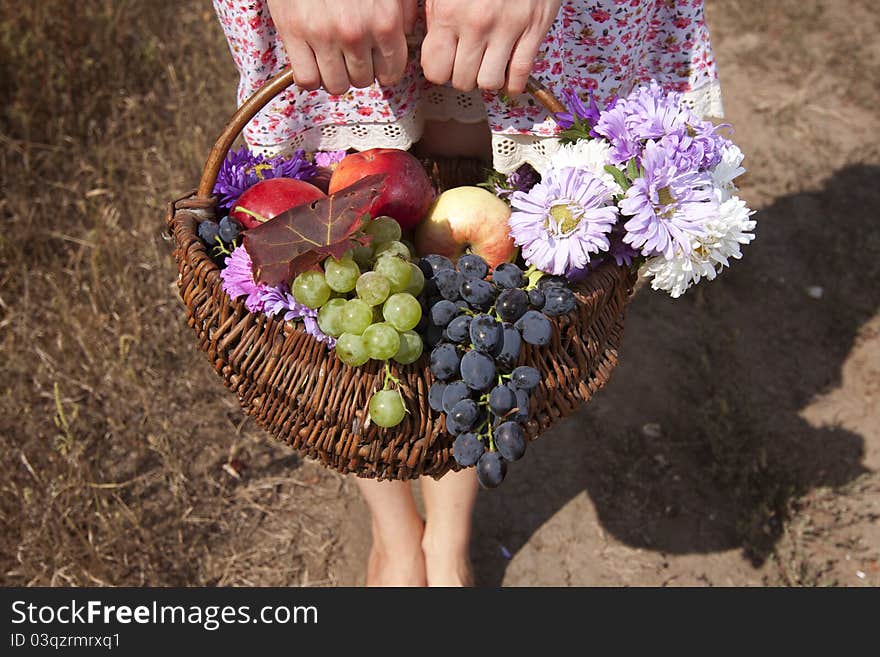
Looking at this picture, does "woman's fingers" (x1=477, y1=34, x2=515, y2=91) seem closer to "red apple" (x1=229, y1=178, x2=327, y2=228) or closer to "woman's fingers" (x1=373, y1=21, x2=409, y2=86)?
"woman's fingers" (x1=373, y1=21, x2=409, y2=86)

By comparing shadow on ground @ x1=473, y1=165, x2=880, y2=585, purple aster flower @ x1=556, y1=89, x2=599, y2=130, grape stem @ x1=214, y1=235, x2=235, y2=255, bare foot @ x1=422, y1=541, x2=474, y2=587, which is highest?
purple aster flower @ x1=556, y1=89, x2=599, y2=130

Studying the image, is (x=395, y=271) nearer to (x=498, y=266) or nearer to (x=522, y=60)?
(x=498, y=266)

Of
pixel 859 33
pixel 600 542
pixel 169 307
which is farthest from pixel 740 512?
pixel 859 33

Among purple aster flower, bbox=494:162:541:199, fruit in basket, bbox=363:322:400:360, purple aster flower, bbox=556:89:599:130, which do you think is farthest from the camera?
purple aster flower, bbox=494:162:541:199

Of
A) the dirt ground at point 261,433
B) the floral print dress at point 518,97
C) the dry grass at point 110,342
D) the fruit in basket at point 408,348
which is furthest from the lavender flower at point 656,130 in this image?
the dry grass at point 110,342

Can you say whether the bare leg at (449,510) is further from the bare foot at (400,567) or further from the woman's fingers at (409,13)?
the woman's fingers at (409,13)

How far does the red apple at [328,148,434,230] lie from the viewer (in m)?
1.34

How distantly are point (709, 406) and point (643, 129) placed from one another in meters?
1.38

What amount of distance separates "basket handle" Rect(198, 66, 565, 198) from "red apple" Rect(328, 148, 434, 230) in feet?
0.77

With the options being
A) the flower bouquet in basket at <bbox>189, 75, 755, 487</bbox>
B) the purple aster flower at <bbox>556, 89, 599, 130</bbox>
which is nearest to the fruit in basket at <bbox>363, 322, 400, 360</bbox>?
the flower bouquet in basket at <bbox>189, 75, 755, 487</bbox>

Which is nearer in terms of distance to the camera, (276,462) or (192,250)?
(192,250)

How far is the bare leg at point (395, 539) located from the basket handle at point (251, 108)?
2.92 feet
